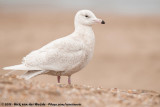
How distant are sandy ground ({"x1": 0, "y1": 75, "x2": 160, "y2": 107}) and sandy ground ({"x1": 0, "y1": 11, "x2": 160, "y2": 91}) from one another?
8934mm

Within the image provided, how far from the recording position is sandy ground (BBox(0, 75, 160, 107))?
870cm

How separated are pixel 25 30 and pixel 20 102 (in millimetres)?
→ 23982

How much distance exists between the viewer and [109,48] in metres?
27.1

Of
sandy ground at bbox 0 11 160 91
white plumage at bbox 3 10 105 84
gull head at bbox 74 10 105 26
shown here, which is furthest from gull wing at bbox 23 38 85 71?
sandy ground at bbox 0 11 160 91

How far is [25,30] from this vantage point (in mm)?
32438

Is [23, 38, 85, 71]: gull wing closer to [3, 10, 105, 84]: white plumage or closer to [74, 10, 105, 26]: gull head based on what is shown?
[3, 10, 105, 84]: white plumage

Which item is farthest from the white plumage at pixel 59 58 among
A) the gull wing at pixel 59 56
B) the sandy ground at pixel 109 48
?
the sandy ground at pixel 109 48

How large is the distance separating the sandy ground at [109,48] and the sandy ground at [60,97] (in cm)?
893

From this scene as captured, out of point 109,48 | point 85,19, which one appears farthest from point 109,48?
point 85,19

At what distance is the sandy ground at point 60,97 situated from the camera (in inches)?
342

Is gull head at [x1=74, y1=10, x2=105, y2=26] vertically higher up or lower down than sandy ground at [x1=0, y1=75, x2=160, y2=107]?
higher up

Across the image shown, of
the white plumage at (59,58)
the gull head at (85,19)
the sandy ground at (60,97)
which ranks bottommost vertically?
the sandy ground at (60,97)

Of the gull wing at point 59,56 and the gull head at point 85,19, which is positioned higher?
the gull head at point 85,19

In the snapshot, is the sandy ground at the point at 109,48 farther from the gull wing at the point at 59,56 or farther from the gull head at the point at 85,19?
the gull wing at the point at 59,56
